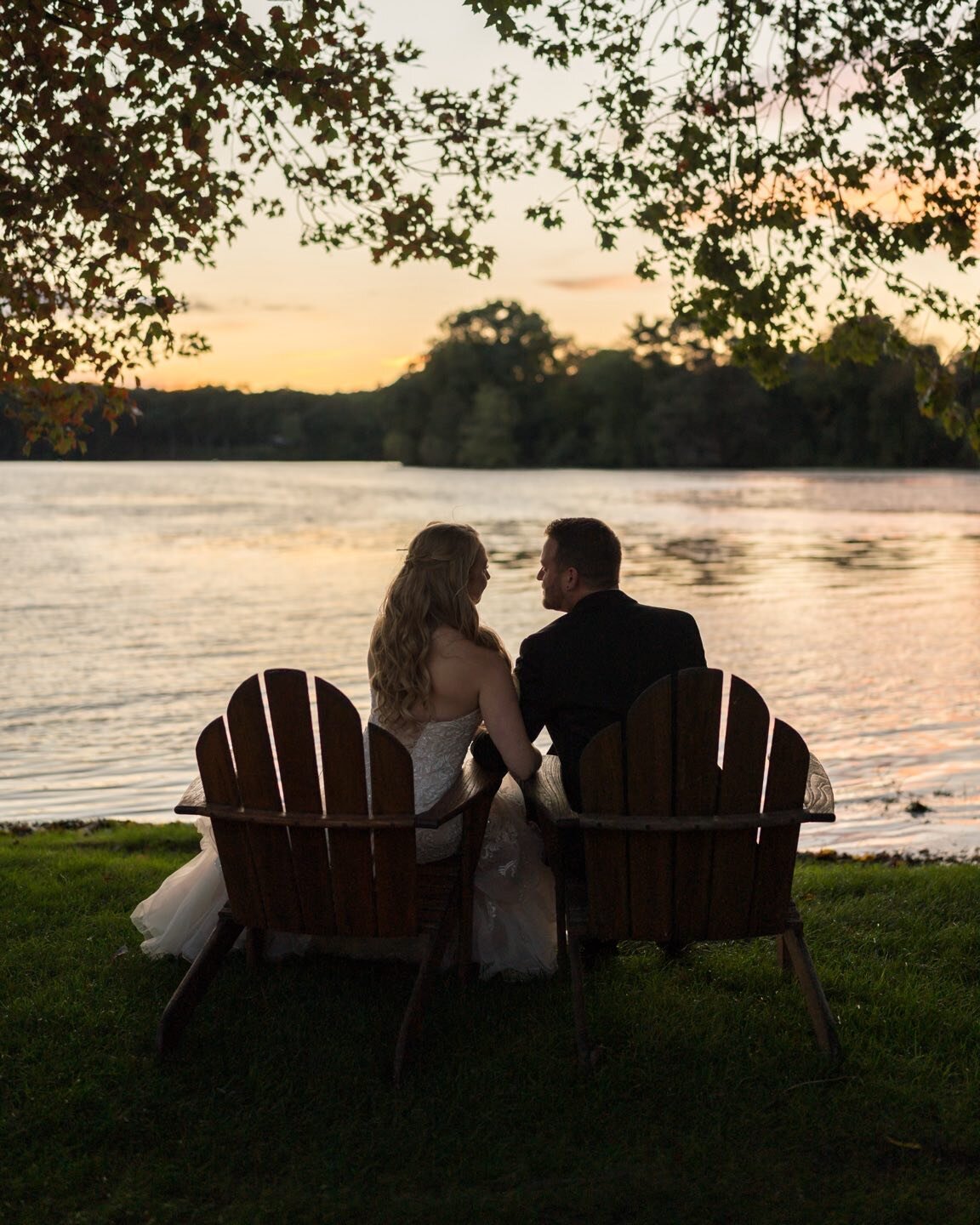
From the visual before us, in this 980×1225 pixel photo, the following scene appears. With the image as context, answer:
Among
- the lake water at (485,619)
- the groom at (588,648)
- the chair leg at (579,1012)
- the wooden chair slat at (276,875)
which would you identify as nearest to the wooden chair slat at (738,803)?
the chair leg at (579,1012)

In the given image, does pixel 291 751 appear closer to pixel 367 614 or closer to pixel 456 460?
pixel 367 614

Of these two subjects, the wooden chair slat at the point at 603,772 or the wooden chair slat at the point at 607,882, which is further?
the wooden chair slat at the point at 607,882

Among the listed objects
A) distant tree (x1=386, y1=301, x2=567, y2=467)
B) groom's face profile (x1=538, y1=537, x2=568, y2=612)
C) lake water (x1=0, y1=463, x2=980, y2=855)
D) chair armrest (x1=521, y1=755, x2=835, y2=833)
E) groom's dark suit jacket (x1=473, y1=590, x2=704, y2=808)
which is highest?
distant tree (x1=386, y1=301, x2=567, y2=467)

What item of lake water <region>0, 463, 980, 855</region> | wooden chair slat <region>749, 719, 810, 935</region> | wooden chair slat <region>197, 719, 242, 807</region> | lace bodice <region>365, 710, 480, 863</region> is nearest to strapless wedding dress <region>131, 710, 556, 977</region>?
lace bodice <region>365, 710, 480, 863</region>

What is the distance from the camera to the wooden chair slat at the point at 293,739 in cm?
361

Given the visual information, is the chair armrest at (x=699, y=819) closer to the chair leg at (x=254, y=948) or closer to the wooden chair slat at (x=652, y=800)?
the wooden chair slat at (x=652, y=800)

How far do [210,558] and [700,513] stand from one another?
2432 cm

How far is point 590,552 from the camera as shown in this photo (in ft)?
13.6

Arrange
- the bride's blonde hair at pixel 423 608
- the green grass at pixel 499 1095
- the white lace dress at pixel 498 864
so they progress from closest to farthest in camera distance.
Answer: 1. the green grass at pixel 499 1095
2. the bride's blonde hair at pixel 423 608
3. the white lace dress at pixel 498 864

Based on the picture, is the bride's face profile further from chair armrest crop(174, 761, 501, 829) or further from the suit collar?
chair armrest crop(174, 761, 501, 829)

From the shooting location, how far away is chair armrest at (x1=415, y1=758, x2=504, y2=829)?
3.65 m

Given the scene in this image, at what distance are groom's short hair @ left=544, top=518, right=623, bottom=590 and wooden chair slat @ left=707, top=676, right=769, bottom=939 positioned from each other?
2.59ft

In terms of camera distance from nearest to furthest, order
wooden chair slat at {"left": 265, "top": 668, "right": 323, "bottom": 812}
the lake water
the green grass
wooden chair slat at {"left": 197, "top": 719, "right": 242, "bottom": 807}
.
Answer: the green grass → wooden chair slat at {"left": 265, "top": 668, "right": 323, "bottom": 812} → wooden chair slat at {"left": 197, "top": 719, "right": 242, "bottom": 807} → the lake water

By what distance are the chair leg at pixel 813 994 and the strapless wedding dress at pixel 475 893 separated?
0.88 meters
